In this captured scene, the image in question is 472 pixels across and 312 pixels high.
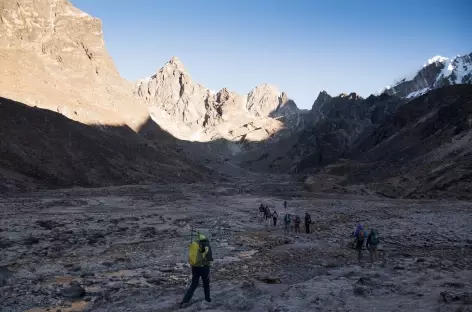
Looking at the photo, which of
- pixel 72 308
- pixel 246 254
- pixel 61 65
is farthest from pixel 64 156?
pixel 72 308

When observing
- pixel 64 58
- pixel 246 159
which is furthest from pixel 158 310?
pixel 246 159

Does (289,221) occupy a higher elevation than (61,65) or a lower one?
lower

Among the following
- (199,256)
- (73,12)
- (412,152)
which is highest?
(73,12)

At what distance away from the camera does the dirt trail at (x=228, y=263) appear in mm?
11797

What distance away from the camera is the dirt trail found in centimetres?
1180

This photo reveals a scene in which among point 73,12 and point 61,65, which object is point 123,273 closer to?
point 61,65

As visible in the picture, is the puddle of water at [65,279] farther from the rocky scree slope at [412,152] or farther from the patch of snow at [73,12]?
the patch of snow at [73,12]

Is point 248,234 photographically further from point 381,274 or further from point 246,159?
point 246,159

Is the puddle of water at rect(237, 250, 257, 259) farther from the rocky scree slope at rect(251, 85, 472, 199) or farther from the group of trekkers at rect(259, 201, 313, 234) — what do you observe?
the rocky scree slope at rect(251, 85, 472, 199)

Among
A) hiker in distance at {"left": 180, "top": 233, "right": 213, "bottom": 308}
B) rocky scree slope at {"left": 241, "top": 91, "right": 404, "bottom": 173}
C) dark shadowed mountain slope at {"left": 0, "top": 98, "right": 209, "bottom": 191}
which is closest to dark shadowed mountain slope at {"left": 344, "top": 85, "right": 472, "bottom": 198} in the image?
rocky scree slope at {"left": 241, "top": 91, "right": 404, "bottom": 173}

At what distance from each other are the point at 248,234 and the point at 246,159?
557ft

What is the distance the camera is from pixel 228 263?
59.7 ft

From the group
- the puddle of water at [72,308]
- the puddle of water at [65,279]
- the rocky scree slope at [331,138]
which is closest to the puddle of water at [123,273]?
the puddle of water at [65,279]

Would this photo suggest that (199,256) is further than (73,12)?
No
